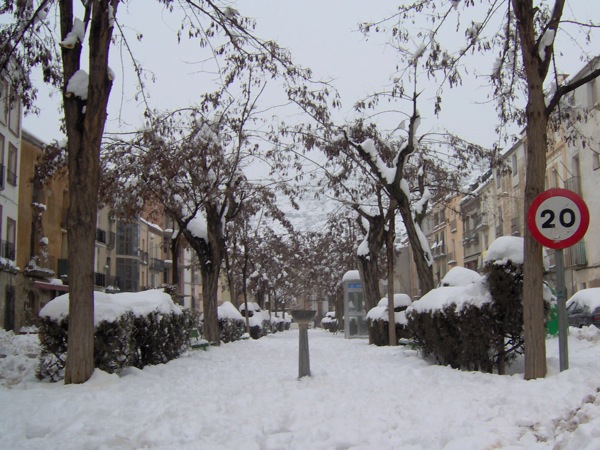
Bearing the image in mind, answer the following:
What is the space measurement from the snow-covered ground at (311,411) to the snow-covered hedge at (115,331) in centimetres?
40

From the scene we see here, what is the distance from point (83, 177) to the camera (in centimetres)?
890

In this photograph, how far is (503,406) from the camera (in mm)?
6484

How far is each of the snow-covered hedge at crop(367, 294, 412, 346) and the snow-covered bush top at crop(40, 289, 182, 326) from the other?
28.6ft

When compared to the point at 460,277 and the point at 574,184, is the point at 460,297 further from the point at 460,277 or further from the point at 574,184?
the point at 574,184

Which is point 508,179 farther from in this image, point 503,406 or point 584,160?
point 503,406

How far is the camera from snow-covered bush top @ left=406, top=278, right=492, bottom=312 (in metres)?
9.21

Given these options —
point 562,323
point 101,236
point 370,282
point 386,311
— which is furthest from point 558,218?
point 101,236

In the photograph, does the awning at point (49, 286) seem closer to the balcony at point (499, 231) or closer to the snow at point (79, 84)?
the balcony at point (499, 231)

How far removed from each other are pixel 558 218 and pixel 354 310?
22.9 meters

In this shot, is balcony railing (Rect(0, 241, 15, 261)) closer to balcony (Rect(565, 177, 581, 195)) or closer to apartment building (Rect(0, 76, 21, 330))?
apartment building (Rect(0, 76, 21, 330))

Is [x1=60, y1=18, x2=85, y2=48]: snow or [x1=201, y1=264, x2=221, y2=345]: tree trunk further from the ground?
[x1=60, y1=18, x2=85, y2=48]: snow

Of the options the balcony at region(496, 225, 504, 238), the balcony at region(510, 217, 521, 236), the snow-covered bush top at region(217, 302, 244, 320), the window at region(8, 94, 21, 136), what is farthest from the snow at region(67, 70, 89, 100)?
the balcony at region(496, 225, 504, 238)

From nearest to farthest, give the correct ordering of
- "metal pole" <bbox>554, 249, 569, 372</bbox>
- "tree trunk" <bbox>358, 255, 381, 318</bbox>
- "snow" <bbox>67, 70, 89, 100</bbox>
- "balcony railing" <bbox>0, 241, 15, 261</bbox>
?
"metal pole" <bbox>554, 249, 569, 372</bbox>
"snow" <bbox>67, 70, 89, 100</bbox>
"tree trunk" <bbox>358, 255, 381, 318</bbox>
"balcony railing" <bbox>0, 241, 15, 261</bbox>

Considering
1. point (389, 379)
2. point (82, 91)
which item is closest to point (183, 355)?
point (389, 379)
